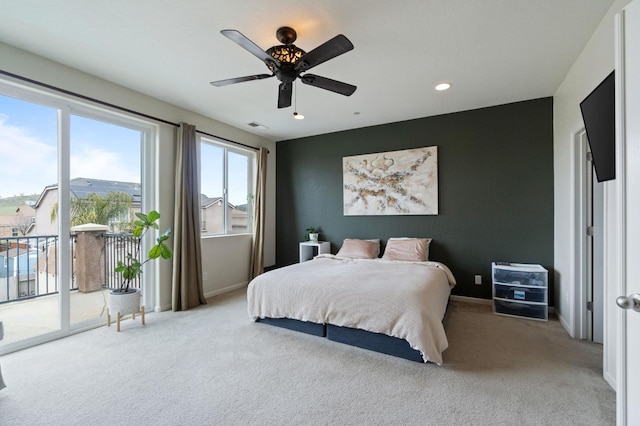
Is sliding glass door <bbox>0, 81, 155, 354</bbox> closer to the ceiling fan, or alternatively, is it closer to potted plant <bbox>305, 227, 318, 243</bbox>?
the ceiling fan

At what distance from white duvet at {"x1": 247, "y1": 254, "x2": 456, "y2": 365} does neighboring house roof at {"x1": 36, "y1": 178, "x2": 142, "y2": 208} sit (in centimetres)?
195

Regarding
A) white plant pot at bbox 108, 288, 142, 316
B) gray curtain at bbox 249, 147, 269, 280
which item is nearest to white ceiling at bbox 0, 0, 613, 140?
gray curtain at bbox 249, 147, 269, 280

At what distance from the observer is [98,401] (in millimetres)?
1860

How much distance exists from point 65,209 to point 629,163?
160 inches

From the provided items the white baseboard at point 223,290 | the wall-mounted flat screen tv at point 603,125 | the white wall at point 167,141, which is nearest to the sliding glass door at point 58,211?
the white wall at point 167,141

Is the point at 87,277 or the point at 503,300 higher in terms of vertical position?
the point at 87,277

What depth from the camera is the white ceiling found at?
201cm

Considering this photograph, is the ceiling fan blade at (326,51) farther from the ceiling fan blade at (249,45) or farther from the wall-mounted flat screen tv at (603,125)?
the wall-mounted flat screen tv at (603,125)

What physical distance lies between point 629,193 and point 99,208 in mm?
4197

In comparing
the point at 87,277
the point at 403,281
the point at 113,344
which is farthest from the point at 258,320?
the point at 87,277

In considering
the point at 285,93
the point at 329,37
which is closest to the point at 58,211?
the point at 285,93

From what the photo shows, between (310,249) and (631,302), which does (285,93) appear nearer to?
(631,302)

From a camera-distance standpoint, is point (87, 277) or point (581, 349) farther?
point (87, 277)

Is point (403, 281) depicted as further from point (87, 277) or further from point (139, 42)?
point (87, 277)
